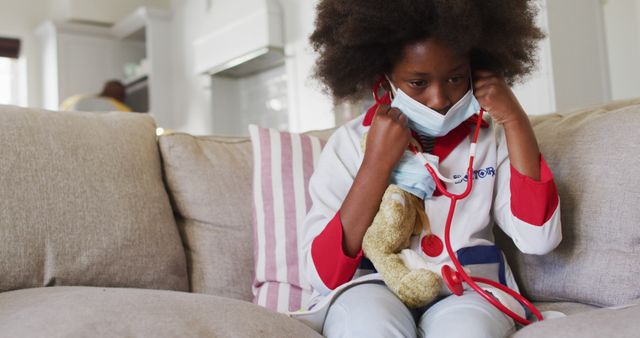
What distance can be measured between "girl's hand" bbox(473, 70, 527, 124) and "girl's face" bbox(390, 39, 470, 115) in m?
0.03

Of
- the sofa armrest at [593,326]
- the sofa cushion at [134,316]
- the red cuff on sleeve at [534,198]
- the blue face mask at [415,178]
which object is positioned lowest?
the sofa armrest at [593,326]

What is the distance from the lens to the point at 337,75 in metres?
1.28

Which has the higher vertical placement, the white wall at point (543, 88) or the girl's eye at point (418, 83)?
the white wall at point (543, 88)

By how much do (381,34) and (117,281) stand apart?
64 centimetres

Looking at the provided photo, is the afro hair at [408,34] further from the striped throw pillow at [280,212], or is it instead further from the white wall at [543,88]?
the white wall at [543,88]

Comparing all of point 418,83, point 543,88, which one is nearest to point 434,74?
point 418,83

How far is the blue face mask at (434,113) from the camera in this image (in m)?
1.11

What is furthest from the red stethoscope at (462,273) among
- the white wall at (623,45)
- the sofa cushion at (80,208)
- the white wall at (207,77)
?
the white wall at (207,77)

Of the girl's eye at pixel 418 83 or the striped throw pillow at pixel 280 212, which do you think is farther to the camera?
the striped throw pillow at pixel 280 212

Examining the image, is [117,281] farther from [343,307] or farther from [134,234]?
[343,307]

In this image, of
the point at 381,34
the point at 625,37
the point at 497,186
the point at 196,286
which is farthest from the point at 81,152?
the point at 625,37

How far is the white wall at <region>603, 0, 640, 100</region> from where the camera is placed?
8.87ft

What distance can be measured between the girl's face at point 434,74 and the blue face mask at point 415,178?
10 centimetres

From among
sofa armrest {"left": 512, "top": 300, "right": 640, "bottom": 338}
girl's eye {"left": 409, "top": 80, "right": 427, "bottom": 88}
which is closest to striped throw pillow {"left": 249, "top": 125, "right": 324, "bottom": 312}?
girl's eye {"left": 409, "top": 80, "right": 427, "bottom": 88}
